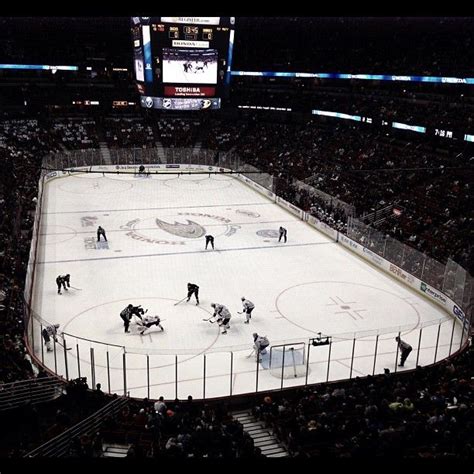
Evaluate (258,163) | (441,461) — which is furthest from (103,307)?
(258,163)

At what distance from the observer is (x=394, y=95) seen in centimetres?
4612

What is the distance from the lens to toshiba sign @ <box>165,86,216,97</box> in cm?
4072

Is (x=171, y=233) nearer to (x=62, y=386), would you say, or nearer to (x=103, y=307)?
(x=103, y=307)

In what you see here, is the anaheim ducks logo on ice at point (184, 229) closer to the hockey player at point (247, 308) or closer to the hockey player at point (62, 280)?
the hockey player at point (62, 280)

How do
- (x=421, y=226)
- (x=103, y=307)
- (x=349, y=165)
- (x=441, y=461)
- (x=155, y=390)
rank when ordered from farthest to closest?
(x=349, y=165) → (x=421, y=226) → (x=103, y=307) → (x=155, y=390) → (x=441, y=461)

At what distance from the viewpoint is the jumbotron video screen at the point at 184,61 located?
39375 millimetres

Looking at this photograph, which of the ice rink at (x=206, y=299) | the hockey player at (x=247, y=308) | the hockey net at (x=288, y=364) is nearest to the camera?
the hockey net at (x=288, y=364)

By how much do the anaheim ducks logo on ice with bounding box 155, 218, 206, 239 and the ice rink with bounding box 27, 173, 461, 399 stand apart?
0.17ft

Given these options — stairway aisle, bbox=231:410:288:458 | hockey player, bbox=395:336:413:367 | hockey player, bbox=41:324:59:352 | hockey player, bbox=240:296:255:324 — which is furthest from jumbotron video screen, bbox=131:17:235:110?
stairway aisle, bbox=231:410:288:458

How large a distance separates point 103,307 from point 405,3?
1744 cm

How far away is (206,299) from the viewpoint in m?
18.9

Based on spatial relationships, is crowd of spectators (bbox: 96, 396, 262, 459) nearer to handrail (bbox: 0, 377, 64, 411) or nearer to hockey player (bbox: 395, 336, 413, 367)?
handrail (bbox: 0, 377, 64, 411)

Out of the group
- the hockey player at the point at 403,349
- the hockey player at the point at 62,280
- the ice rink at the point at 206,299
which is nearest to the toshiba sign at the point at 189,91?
the ice rink at the point at 206,299

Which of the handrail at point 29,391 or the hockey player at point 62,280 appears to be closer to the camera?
the handrail at point 29,391
